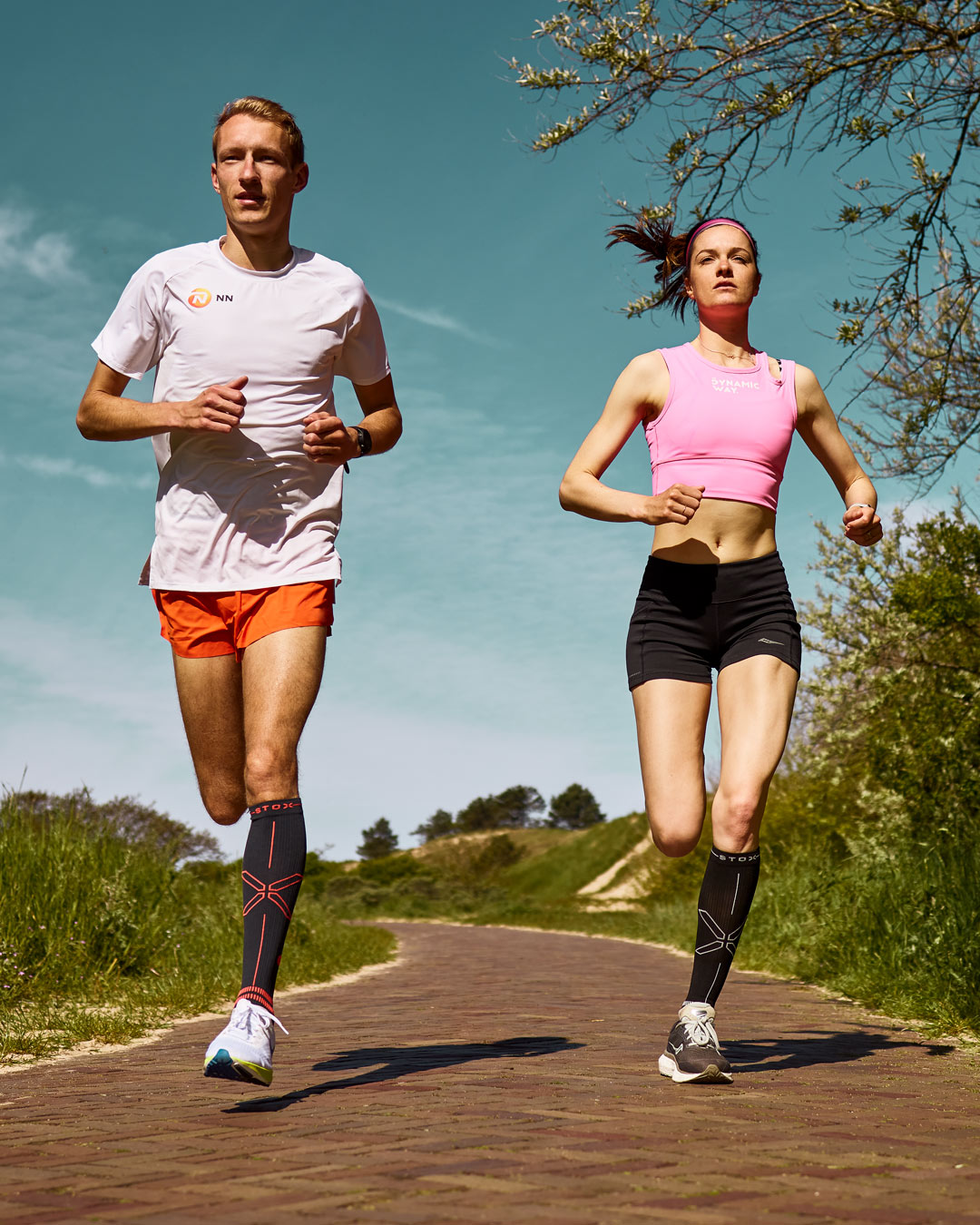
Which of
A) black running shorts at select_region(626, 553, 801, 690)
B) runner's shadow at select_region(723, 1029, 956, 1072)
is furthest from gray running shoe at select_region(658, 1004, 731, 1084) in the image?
black running shorts at select_region(626, 553, 801, 690)

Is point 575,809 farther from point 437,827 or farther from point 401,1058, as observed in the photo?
point 401,1058

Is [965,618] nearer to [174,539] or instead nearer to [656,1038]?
[656,1038]

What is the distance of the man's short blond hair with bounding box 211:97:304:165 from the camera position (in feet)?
13.7

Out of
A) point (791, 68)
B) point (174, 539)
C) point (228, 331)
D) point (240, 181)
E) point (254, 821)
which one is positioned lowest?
point (254, 821)

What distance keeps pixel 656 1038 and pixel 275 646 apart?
2589 millimetres

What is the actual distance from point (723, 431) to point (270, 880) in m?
2.17

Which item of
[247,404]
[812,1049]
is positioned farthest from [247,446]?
[812,1049]

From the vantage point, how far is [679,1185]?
8.41 feet

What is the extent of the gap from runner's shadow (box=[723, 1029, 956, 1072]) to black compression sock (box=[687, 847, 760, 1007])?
46 cm

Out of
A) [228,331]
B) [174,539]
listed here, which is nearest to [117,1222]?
[174,539]

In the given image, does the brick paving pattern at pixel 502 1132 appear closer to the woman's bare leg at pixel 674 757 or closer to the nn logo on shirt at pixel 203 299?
the woman's bare leg at pixel 674 757

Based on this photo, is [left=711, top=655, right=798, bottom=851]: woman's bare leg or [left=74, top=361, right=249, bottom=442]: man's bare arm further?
[left=711, top=655, right=798, bottom=851]: woman's bare leg

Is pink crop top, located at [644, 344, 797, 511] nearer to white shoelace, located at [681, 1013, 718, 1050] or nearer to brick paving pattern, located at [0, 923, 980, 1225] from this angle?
white shoelace, located at [681, 1013, 718, 1050]

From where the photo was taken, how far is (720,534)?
14.5 ft
